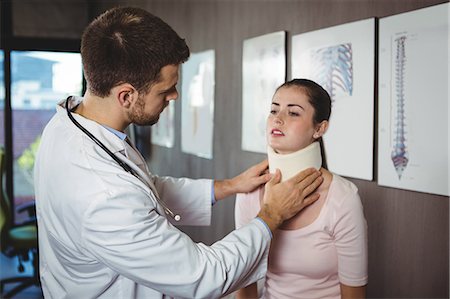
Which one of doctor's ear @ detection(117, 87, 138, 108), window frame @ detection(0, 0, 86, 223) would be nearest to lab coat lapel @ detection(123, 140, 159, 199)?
doctor's ear @ detection(117, 87, 138, 108)

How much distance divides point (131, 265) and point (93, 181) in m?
0.23

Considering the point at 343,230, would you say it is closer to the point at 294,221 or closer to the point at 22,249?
the point at 294,221

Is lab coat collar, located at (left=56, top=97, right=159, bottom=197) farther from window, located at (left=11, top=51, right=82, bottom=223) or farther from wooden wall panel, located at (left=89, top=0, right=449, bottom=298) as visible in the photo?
window, located at (left=11, top=51, right=82, bottom=223)

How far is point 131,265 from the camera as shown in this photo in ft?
4.54

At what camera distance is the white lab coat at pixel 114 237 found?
1.37m

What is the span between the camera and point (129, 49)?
144 centimetres

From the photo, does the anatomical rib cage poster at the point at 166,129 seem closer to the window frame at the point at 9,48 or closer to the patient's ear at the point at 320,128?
the window frame at the point at 9,48

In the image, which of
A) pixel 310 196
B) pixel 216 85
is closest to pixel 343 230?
pixel 310 196

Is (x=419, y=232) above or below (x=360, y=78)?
below

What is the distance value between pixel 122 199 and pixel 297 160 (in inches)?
22.5

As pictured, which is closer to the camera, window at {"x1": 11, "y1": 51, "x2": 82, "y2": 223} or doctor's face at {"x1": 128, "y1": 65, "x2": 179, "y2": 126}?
doctor's face at {"x1": 128, "y1": 65, "x2": 179, "y2": 126}

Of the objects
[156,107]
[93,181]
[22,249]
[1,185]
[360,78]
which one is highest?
[360,78]

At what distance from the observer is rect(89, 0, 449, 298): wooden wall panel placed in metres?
1.98

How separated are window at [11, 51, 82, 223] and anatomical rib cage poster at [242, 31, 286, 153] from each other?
313cm
